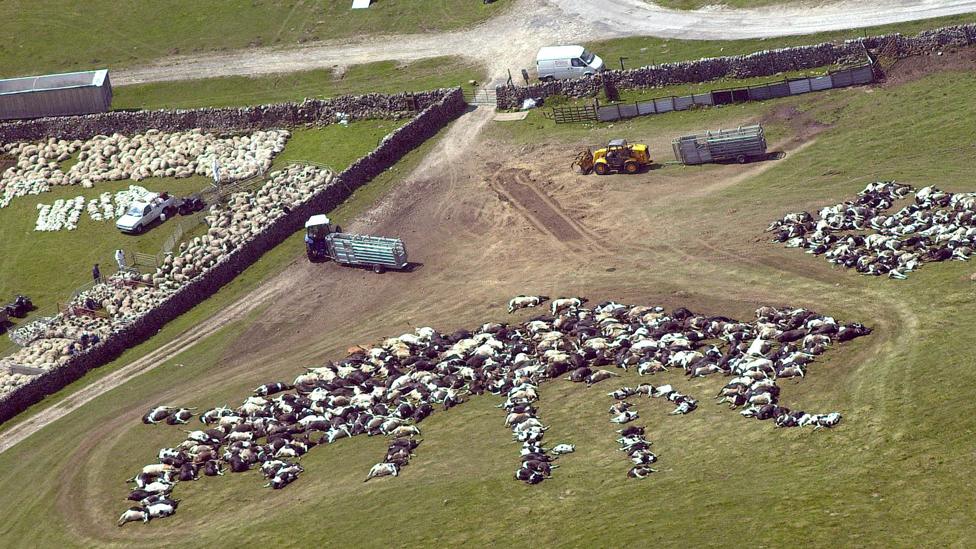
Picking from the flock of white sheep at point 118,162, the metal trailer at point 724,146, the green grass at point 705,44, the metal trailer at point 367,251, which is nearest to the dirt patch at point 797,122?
the metal trailer at point 724,146

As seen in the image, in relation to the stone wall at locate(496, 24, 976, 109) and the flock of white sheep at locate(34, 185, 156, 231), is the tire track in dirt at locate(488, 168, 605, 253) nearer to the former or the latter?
the stone wall at locate(496, 24, 976, 109)

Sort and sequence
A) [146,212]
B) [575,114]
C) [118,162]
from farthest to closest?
[118,162] → [575,114] → [146,212]

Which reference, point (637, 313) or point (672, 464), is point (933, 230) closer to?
point (637, 313)

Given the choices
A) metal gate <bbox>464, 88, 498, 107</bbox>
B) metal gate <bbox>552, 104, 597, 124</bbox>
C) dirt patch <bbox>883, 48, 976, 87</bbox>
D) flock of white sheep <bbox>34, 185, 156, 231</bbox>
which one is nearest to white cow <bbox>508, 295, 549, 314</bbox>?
metal gate <bbox>552, 104, 597, 124</bbox>

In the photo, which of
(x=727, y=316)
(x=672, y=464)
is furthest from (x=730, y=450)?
(x=727, y=316)

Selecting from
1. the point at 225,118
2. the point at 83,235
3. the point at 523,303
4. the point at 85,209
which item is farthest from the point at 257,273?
the point at 225,118

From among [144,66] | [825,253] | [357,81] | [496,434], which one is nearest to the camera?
[496,434]

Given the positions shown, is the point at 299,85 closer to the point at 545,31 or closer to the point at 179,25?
the point at 545,31
